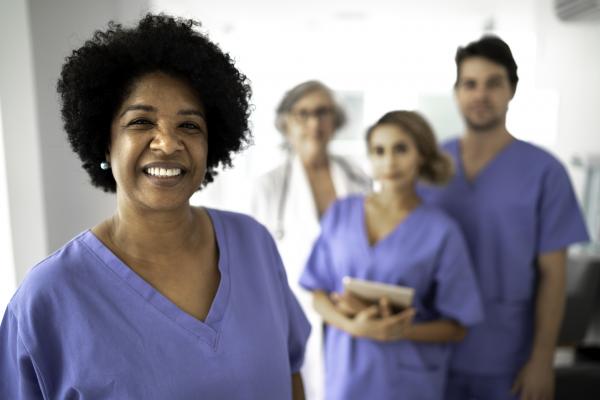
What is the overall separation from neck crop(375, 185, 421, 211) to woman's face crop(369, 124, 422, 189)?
0.02m

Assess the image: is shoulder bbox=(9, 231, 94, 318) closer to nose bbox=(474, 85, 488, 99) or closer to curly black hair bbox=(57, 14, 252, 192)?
curly black hair bbox=(57, 14, 252, 192)

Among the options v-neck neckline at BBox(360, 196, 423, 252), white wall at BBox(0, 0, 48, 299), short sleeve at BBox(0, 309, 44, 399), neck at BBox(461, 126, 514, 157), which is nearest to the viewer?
short sleeve at BBox(0, 309, 44, 399)

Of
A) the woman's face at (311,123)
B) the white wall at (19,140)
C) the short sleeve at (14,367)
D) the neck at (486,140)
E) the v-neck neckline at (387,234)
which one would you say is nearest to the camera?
the short sleeve at (14,367)

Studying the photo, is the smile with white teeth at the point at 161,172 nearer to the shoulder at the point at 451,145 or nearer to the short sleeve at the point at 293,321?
the short sleeve at the point at 293,321

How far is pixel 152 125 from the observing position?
550 mm

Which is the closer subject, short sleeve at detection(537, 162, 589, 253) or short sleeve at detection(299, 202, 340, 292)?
short sleeve at detection(537, 162, 589, 253)

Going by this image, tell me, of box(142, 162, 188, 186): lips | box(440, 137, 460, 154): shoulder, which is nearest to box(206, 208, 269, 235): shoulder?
box(142, 162, 188, 186): lips

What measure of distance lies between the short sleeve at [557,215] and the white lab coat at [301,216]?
1.46 ft

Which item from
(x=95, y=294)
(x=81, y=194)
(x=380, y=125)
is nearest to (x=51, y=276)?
(x=95, y=294)

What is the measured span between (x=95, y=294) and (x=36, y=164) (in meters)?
0.33

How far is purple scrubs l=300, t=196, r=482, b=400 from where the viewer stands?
0.86 metres

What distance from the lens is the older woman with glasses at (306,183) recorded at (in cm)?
116

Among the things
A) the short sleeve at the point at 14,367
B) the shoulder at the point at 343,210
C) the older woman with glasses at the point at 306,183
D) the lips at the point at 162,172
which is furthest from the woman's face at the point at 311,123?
the short sleeve at the point at 14,367

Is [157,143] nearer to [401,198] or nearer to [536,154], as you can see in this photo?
[401,198]
